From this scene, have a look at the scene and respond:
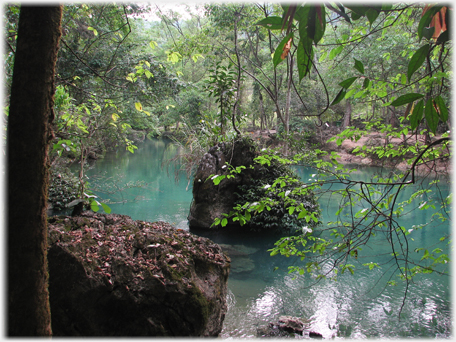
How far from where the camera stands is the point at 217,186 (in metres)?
6.91

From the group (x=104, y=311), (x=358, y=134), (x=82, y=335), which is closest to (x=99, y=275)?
(x=104, y=311)

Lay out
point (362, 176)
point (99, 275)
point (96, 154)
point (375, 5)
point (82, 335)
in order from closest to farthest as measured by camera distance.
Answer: point (375, 5) < point (82, 335) < point (99, 275) < point (362, 176) < point (96, 154)

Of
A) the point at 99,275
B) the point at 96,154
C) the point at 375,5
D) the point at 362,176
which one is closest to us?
the point at 375,5

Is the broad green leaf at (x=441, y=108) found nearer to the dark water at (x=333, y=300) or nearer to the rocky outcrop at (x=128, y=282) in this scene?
the dark water at (x=333, y=300)

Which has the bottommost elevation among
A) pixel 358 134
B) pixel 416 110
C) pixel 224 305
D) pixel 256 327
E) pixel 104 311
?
pixel 256 327

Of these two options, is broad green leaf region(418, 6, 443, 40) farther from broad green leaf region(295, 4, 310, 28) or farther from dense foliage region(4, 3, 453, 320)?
broad green leaf region(295, 4, 310, 28)

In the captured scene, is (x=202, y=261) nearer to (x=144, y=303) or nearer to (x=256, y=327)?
(x=144, y=303)

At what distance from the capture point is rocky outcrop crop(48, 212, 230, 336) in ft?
7.44

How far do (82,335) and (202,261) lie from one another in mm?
1188

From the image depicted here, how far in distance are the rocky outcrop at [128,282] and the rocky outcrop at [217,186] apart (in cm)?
372

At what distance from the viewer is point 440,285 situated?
4.78 meters

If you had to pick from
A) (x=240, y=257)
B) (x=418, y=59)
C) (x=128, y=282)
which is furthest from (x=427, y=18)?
(x=240, y=257)

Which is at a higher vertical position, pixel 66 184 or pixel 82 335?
pixel 66 184

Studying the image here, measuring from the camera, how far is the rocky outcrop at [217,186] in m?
6.83
